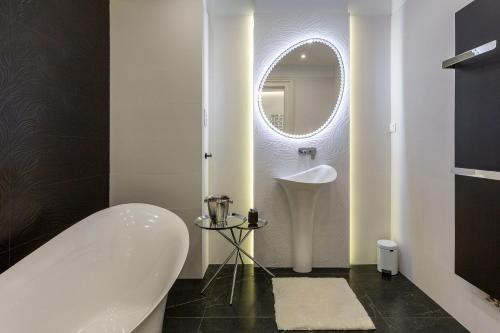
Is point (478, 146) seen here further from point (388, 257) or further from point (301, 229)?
point (301, 229)

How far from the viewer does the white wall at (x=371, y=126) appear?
2598 mm

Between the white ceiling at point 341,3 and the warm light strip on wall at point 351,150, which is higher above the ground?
the white ceiling at point 341,3

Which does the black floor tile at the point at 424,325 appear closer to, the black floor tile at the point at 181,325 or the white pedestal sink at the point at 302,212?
the white pedestal sink at the point at 302,212

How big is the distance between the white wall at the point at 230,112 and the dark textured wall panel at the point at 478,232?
163cm

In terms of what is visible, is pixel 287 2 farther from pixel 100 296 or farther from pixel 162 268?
pixel 100 296

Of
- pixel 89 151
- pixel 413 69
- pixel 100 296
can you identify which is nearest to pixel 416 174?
pixel 413 69

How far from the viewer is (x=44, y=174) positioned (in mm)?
1474

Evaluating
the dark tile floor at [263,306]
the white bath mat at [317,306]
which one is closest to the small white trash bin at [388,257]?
the dark tile floor at [263,306]

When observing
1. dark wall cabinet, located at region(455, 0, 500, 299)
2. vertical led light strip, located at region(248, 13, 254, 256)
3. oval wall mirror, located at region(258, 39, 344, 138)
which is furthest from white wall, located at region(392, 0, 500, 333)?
vertical led light strip, located at region(248, 13, 254, 256)

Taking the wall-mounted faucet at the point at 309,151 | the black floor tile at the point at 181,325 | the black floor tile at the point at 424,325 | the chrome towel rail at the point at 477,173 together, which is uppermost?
the wall-mounted faucet at the point at 309,151

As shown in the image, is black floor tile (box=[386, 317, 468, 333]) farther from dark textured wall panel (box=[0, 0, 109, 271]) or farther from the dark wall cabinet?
dark textured wall panel (box=[0, 0, 109, 271])

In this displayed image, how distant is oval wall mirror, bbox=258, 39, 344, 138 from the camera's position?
253 centimetres

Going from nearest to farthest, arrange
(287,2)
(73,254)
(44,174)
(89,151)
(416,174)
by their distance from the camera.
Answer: (73,254) → (44,174) → (89,151) → (416,174) → (287,2)

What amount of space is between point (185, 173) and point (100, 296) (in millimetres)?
1065
